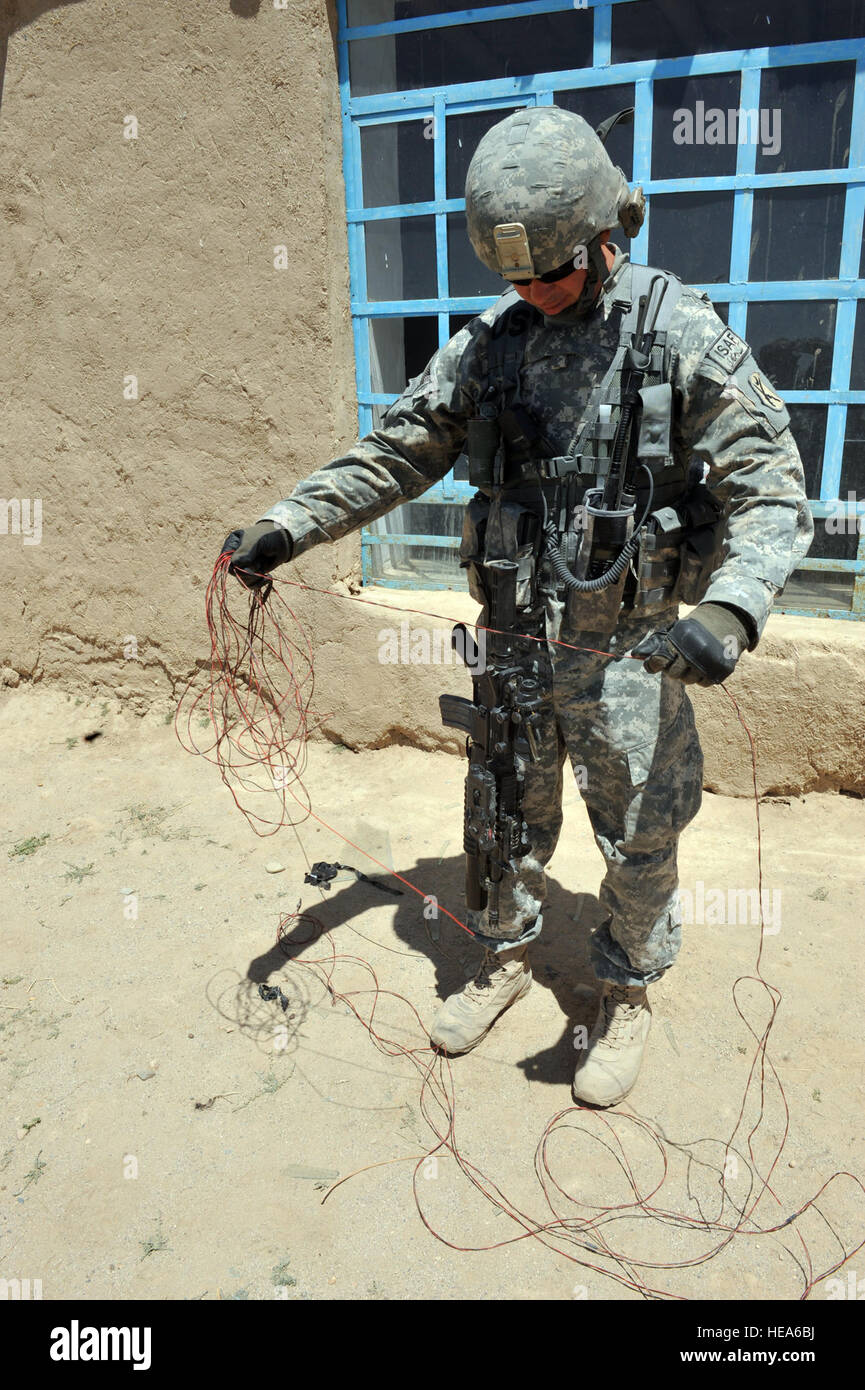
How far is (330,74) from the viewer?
364 cm

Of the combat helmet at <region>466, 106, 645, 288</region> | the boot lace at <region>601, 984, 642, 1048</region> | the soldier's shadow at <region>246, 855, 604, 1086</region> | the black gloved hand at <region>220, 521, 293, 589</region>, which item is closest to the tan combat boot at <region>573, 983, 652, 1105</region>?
the boot lace at <region>601, 984, 642, 1048</region>

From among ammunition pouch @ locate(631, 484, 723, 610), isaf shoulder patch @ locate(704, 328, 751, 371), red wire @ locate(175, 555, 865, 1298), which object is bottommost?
red wire @ locate(175, 555, 865, 1298)

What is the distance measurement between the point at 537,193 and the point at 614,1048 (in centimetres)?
201

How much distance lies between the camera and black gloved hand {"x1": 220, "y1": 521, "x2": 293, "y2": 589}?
221cm

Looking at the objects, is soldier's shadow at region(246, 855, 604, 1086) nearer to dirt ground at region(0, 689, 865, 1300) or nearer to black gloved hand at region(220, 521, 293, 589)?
dirt ground at region(0, 689, 865, 1300)

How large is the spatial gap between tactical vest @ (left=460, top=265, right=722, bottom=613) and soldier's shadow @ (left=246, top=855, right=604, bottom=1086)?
122 cm

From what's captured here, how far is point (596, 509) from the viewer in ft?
6.69

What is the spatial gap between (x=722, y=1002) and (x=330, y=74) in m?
3.67

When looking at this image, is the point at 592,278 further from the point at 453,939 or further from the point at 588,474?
the point at 453,939

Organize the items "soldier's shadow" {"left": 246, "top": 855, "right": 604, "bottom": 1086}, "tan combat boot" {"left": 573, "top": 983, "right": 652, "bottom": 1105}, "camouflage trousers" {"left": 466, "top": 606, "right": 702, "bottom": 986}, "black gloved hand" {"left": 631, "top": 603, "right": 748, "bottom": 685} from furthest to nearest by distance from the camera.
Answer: "soldier's shadow" {"left": 246, "top": 855, "right": 604, "bottom": 1086}, "tan combat boot" {"left": 573, "top": 983, "right": 652, "bottom": 1105}, "camouflage trousers" {"left": 466, "top": 606, "right": 702, "bottom": 986}, "black gloved hand" {"left": 631, "top": 603, "right": 748, "bottom": 685}

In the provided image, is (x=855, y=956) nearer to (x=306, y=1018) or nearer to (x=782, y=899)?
(x=782, y=899)

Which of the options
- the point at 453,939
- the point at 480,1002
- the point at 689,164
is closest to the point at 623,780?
the point at 480,1002

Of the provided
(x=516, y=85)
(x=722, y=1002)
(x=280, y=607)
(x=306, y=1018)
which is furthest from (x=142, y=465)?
(x=722, y=1002)

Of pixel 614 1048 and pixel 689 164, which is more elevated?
pixel 689 164
